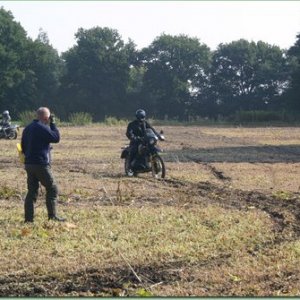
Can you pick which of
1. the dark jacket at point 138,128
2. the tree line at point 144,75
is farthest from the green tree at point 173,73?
the dark jacket at point 138,128

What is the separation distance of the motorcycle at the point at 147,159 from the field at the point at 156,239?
2.13 ft

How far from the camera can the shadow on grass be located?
24.2 metres

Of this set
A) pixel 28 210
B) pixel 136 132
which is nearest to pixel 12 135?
pixel 136 132

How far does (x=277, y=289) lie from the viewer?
23.5 feet

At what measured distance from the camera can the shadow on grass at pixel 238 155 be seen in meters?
24.2

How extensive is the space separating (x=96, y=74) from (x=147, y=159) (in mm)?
75668

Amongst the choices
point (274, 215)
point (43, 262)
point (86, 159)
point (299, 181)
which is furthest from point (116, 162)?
point (43, 262)

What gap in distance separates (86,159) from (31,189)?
43.5ft

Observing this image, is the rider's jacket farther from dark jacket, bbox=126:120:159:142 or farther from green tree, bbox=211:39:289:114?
green tree, bbox=211:39:289:114

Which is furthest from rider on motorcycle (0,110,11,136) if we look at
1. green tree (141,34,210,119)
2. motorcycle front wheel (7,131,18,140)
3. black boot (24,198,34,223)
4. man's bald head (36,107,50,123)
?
green tree (141,34,210,119)

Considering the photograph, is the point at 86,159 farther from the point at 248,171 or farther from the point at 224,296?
the point at 224,296

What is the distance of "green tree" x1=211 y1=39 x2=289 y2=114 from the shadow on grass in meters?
58.0

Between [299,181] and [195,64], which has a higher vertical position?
[195,64]

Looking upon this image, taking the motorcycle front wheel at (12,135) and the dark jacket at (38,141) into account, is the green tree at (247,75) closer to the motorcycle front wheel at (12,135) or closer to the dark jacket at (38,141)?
the motorcycle front wheel at (12,135)
